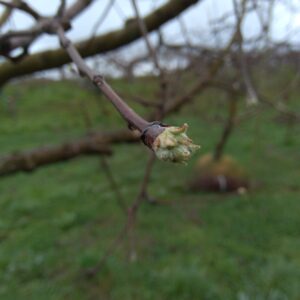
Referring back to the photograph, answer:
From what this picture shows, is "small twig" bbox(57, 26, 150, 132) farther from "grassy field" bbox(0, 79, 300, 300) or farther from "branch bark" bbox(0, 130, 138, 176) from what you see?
"branch bark" bbox(0, 130, 138, 176)

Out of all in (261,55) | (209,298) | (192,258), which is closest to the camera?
(209,298)

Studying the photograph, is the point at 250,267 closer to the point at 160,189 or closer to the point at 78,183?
the point at 160,189

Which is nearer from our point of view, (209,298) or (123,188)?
(209,298)

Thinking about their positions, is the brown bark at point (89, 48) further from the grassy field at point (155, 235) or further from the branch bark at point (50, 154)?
the branch bark at point (50, 154)

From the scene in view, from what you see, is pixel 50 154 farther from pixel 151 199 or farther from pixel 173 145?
pixel 173 145

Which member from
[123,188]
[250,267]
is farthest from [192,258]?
[123,188]

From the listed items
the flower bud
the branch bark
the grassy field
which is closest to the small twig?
the flower bud

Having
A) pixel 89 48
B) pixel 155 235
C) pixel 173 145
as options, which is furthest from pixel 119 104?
pixel 155 235
